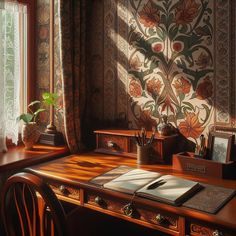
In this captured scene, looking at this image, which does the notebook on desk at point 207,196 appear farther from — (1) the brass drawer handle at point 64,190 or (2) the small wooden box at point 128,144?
(2) the small wooden box at point 128,144

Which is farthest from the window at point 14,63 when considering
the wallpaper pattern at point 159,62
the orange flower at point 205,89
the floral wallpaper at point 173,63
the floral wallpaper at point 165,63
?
the orange flower at point 205,89

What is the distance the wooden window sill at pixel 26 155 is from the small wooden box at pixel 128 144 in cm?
29

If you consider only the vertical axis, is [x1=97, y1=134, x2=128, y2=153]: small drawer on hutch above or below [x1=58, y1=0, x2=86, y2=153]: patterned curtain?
below

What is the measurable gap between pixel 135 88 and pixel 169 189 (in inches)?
38.3

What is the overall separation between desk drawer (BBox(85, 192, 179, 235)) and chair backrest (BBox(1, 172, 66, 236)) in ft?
0.94

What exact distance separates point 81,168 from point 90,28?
117 cm

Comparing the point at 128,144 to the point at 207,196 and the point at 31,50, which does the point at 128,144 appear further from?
the point at 31,50

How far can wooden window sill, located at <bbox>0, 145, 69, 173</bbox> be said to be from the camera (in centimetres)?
→ 194

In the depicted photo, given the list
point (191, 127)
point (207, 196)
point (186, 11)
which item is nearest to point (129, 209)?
point (207, 196)

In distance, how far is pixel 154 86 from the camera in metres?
2.19

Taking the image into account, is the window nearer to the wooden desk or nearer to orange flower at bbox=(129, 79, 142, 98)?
the wooden desk

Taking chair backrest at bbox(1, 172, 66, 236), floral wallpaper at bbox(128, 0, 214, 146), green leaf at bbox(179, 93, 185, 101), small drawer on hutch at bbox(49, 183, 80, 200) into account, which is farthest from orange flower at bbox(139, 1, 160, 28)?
chair backrest at bbox(1, 172, 66, 236)

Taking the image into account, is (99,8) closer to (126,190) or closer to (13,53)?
(13,53)

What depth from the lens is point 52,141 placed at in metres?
2.37
